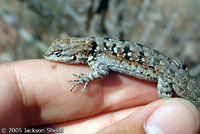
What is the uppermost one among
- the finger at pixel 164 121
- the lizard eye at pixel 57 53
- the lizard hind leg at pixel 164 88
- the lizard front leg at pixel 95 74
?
the lizard eye at pixel 57 53

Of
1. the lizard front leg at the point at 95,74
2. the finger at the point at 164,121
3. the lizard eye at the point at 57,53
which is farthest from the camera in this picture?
the lizard eye at the point at 57,53

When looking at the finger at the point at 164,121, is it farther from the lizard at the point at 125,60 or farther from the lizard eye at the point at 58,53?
the lizard eye at the point at 58,53

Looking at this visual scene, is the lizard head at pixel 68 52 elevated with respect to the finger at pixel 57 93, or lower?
elevated

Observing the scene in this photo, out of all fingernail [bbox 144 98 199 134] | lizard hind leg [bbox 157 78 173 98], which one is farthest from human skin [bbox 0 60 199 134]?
lizard hind leg [bbox 157 78 173 98]

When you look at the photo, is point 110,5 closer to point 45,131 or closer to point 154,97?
point 154,97

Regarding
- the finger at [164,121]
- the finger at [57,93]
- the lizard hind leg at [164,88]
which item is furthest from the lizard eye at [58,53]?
the lizard hind leg at [164,88]

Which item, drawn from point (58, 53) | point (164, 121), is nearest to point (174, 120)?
point (164, 121)
